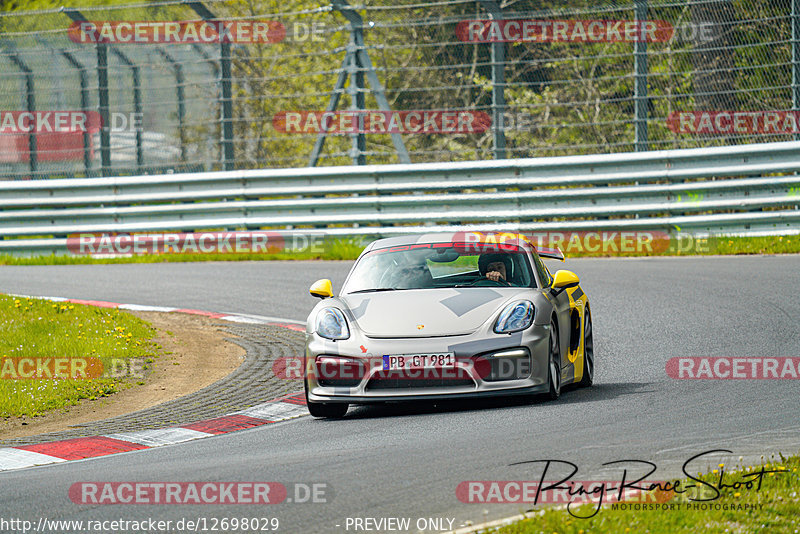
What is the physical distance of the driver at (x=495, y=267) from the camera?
8797 millimetres

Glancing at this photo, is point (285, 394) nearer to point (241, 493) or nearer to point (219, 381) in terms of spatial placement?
point (219, 381)

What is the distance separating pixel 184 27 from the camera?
19.6 meters

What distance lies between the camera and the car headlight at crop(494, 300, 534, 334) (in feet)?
25.9

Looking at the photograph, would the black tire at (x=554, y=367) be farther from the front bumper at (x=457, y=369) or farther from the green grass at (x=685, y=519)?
the green grass at (x=685, y=519)

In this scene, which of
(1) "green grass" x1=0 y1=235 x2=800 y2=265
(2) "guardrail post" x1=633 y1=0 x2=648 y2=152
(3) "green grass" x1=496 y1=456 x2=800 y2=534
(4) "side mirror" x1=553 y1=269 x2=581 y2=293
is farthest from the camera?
(2) "guardrail post" x1=633 y1=0 x2=648 y2=152

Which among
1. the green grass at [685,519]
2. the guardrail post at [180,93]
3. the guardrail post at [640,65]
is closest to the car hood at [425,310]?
the green grass at [685,519]

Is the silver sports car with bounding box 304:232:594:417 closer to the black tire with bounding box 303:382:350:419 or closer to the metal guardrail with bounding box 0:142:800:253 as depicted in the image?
the black tire with bounding box 303:382:350:419

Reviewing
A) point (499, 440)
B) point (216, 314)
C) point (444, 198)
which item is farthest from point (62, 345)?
point (444, 198)

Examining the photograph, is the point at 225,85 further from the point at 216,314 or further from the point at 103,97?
the point at 216,314

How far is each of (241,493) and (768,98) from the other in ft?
41.4

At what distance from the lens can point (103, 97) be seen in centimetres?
1983

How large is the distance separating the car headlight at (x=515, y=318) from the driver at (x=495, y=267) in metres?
0.70

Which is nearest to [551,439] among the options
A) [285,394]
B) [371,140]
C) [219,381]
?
[285,394]

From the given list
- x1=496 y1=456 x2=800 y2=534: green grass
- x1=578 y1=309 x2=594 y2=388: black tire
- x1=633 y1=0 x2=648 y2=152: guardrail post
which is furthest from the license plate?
x1=633 y1=0 x2=648 y2=152: guardrail post
